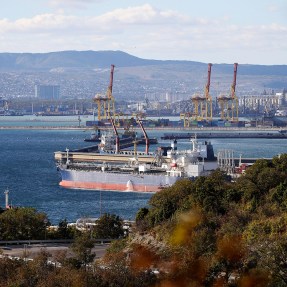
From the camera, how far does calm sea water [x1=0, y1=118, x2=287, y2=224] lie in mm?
17891

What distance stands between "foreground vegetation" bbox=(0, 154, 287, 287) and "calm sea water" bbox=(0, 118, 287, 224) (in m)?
6.05

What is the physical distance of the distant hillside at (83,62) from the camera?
510 feet

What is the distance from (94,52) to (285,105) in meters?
94.1

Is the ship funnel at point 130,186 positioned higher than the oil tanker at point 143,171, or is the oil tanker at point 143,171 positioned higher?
the oil tanker at point 143,171

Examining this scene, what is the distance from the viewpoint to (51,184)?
22.8 m

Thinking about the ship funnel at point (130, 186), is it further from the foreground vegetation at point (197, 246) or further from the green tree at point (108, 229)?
the foreground vegetation at point (197, 246)

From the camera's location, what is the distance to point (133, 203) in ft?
62.8

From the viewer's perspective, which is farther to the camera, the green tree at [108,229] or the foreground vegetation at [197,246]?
the green tree at [108,229]

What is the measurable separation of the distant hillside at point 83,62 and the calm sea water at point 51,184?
376ft

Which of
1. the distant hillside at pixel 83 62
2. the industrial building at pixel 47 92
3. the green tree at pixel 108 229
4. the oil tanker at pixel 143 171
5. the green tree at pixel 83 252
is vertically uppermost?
the distant hillside at pixel 83 62

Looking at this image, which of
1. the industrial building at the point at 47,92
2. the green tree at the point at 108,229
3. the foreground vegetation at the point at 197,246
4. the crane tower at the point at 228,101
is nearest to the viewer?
the foreground vegetation at the point at 197,246

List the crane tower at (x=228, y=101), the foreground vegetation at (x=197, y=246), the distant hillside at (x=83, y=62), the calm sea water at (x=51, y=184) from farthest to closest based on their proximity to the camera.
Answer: the distant hillside at (x=83, y=62), the crane tower at (x=228, y=101), the calm sea water at (x=51, y=184), the foreground vegetation at (x=197, y=246)

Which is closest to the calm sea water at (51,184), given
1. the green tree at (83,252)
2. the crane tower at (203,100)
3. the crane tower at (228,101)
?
the crane tower at (203,100)

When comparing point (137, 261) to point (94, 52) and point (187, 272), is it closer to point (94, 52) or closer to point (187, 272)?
point (187, 272)
